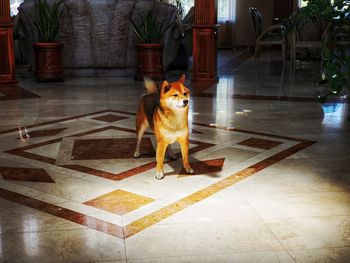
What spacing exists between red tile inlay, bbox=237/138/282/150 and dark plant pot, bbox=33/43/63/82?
401 cm

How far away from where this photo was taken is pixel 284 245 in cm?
210

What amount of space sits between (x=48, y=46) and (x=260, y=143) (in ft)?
13.6

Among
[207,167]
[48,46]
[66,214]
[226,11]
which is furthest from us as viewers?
[226,11]

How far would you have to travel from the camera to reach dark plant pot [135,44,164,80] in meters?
7.14

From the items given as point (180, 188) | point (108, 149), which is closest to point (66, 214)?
point (180, 188)

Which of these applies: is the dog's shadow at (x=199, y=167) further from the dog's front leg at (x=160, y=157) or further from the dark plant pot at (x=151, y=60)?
the dark plant pot at (x=151, y=60)

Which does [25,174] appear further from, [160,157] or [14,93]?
[14,93]

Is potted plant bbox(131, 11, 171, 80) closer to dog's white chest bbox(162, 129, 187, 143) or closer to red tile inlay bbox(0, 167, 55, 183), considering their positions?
red tile inlay bbox(0, 167, 55, 183)

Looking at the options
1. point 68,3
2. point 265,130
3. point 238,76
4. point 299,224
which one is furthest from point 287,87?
point 299,224

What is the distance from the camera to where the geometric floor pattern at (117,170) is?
2.49 m

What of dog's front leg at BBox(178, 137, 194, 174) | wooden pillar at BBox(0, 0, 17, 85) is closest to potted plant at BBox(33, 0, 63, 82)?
wooden pillar at BBox(0, 0, 17, 85)

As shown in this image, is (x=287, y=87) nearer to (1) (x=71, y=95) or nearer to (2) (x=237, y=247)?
(1) (x=71, y=95)

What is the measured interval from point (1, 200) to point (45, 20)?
15.9 ft

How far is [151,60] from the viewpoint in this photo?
7.18m
